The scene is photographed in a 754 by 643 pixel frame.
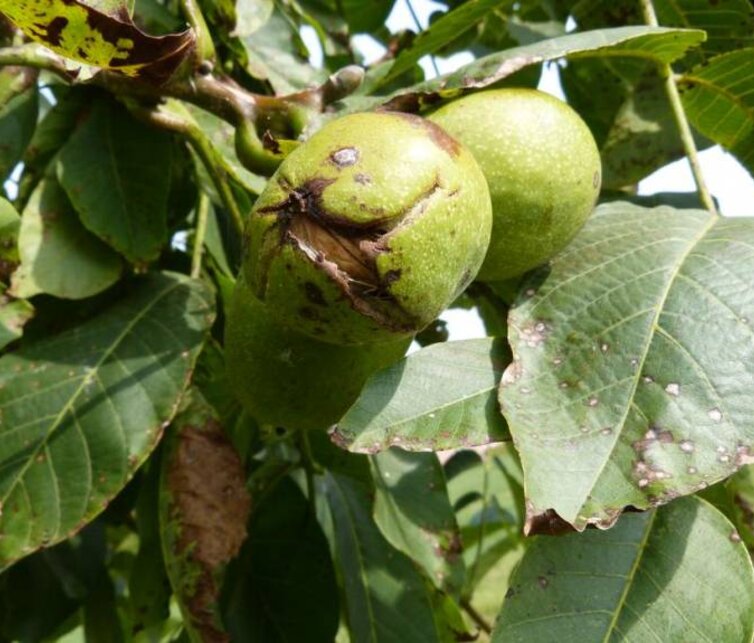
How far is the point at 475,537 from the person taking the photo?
7.73ft

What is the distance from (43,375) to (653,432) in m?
0.76

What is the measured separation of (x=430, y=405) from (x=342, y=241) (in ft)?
0.77

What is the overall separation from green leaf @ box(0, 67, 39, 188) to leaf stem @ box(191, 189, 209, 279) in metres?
0.27

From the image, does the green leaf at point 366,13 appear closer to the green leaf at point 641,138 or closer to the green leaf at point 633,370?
the green leaf at point 641,138

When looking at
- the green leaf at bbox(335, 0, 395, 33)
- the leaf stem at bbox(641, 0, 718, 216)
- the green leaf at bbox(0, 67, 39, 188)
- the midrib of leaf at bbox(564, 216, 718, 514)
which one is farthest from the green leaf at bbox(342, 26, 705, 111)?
the green leaf at bbox(335, 0, 395, 33)

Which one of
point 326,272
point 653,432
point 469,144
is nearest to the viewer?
point 326,272

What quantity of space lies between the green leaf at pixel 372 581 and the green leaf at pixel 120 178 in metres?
0.56

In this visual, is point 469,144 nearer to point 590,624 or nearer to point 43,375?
Answer: point 590,624

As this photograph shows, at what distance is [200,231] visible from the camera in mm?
1568

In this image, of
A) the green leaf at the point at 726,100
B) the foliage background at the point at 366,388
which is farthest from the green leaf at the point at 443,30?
the green leaf at the point at 726,100

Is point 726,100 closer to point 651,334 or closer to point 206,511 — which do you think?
point 651,334

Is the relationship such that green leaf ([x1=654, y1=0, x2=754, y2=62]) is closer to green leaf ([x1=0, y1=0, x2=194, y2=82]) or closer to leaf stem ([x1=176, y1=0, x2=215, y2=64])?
leaf stem ([x1=176, y1=0, x2=215, y2=64])

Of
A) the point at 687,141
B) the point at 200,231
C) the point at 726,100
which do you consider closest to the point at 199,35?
the point at 200,231

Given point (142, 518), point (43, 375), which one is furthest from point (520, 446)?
point (142, 518)
